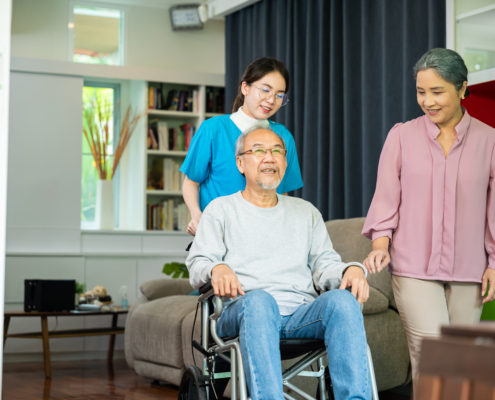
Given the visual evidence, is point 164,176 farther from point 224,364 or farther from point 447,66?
point 447,66

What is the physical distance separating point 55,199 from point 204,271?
348cm

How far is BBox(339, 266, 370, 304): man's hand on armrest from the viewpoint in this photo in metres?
1.88

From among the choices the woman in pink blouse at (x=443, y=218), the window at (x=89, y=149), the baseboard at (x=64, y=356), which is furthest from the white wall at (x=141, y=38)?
the woman in pink blouse at (x=443, y=218)

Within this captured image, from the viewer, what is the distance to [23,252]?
4.90 metres

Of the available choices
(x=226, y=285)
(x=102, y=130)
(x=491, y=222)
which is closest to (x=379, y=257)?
(x=491, y=222)

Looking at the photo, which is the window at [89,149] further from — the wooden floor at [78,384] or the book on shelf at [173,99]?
the wooden floor at [78,384]

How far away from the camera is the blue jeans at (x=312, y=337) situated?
1.68 m

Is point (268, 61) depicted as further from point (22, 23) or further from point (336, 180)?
point (22, 23)

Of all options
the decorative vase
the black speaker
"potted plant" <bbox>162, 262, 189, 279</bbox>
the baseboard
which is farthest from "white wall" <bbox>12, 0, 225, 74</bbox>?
the baseboard

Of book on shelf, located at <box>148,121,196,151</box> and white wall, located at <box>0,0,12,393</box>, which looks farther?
book on shelf, located at <box>148,121,196,151</box>

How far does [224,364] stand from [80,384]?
2.02 meters

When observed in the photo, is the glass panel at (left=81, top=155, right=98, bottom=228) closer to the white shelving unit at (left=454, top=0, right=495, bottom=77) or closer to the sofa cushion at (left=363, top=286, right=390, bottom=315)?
the sofa cushion at (left=363, top=286, right=390, bottom=315)

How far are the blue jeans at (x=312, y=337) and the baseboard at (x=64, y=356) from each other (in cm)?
350

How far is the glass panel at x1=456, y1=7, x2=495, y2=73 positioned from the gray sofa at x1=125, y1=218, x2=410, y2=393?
1.02 metres
